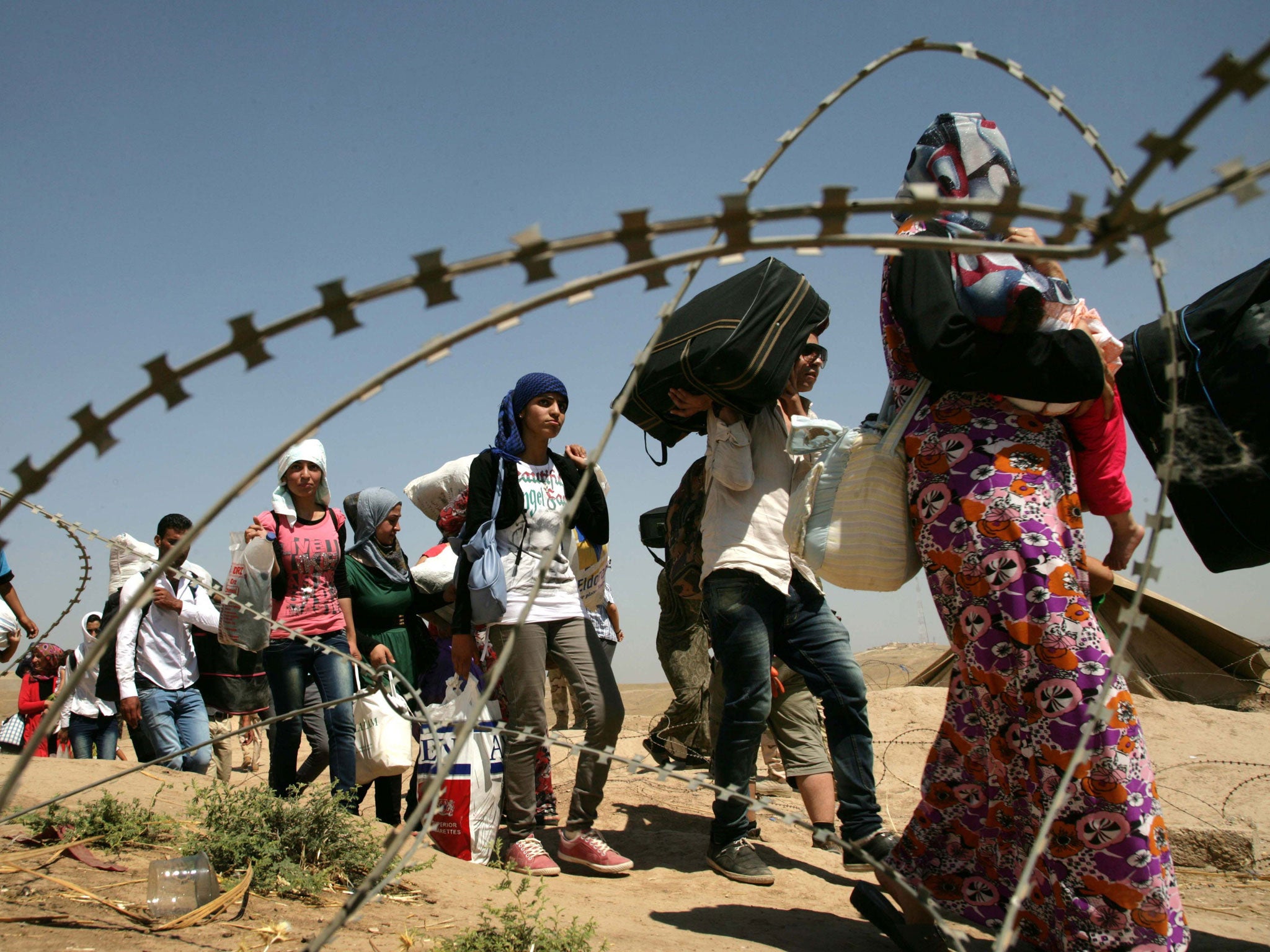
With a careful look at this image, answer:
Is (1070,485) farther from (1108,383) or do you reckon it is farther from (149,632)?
(149,632)

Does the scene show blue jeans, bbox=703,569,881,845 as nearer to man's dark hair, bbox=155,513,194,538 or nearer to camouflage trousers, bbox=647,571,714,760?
camouflage trousers, bbox=647,571,714,760

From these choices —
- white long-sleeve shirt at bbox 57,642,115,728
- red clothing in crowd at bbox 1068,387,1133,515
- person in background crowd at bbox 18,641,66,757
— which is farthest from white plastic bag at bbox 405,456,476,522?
person in background crowd at bbox 18,641,66,757

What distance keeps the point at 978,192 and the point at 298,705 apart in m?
3.57

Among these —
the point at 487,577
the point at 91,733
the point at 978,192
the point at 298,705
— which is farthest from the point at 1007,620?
the point at 91,733

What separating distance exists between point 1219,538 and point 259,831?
2.73 m

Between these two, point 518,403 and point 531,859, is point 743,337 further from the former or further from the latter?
point 531,859

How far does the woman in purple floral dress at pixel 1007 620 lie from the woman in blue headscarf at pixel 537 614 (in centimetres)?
143

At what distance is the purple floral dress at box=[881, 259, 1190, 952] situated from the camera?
6.37 feet

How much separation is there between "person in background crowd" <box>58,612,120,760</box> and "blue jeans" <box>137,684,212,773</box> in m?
1.10

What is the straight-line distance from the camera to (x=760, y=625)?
10.8 ft

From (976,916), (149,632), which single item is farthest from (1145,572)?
(149,632)

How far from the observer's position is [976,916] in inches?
89.8

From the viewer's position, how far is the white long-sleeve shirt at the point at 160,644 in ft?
17.3

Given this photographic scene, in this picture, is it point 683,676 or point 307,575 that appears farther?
point 683,676
